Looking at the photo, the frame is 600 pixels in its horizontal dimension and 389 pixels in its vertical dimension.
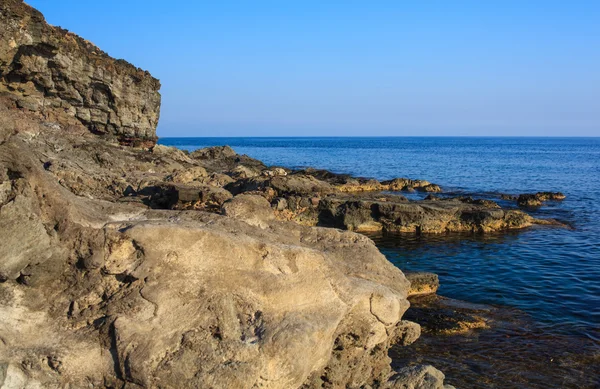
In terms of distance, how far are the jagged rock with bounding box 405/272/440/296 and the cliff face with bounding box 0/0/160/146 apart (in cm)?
2162

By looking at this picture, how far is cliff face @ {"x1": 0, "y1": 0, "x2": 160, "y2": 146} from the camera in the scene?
984 inches

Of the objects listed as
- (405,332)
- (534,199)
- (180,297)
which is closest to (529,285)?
(405,332)

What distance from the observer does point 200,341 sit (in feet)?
19.4

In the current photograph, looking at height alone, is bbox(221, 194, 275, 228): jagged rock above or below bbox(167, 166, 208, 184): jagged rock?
above

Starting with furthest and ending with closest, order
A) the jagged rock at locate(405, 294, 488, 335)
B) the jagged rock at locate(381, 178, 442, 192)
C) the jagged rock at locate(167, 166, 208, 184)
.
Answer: the jagged rock at locate(381, 178, 442, 192) < the jagged rock at locate(167, 166, 208, 184) < the jagged rock at locate(405, 294, 488, 335)

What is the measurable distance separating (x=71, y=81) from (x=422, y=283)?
86.7 feet

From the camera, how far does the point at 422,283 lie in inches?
621

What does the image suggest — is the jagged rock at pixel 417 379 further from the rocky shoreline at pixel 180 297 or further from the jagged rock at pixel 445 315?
the jagged rock at pixel 445 315

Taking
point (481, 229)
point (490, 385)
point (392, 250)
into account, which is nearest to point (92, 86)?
point (392, 250)

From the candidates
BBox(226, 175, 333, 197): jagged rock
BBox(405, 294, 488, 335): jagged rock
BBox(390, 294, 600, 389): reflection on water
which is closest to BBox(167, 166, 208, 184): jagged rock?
BBox(226, 175, 333, 197): jagged rock

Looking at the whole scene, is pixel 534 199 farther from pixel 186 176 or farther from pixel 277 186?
pixel 186 176

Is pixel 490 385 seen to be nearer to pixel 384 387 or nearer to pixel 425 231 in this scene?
pixel 384 387

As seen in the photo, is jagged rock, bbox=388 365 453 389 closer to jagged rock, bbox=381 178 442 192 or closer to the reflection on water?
the reflection on water

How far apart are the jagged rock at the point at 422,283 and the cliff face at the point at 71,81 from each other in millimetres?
21623
